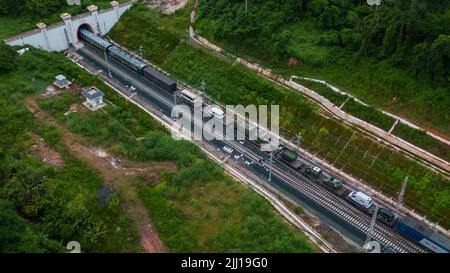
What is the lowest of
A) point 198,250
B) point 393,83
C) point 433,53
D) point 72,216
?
point 198,250

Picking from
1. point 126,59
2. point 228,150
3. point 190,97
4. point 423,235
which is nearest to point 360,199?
point 423,235

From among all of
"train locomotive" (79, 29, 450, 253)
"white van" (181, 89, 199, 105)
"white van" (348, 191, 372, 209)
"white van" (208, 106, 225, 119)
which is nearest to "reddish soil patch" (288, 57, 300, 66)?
"train locomotive" (79, 29, 450, 253)

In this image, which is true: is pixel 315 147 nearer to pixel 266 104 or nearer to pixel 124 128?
pixel 266 104

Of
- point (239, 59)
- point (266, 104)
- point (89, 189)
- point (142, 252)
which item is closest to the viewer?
point (142, 252)

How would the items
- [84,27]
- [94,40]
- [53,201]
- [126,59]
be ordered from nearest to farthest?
1. [53,201]
2. [126,59]
3. [94,40]
4. [84,27]

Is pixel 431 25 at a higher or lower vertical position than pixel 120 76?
higher

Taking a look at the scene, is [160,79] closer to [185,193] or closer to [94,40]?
[94,40]

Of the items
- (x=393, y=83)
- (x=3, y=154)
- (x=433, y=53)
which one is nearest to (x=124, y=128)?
(x=3, y=154)

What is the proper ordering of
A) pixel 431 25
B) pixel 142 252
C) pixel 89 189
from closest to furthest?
pixel 142 252 → pixel 89 189 → pixel 431 25
